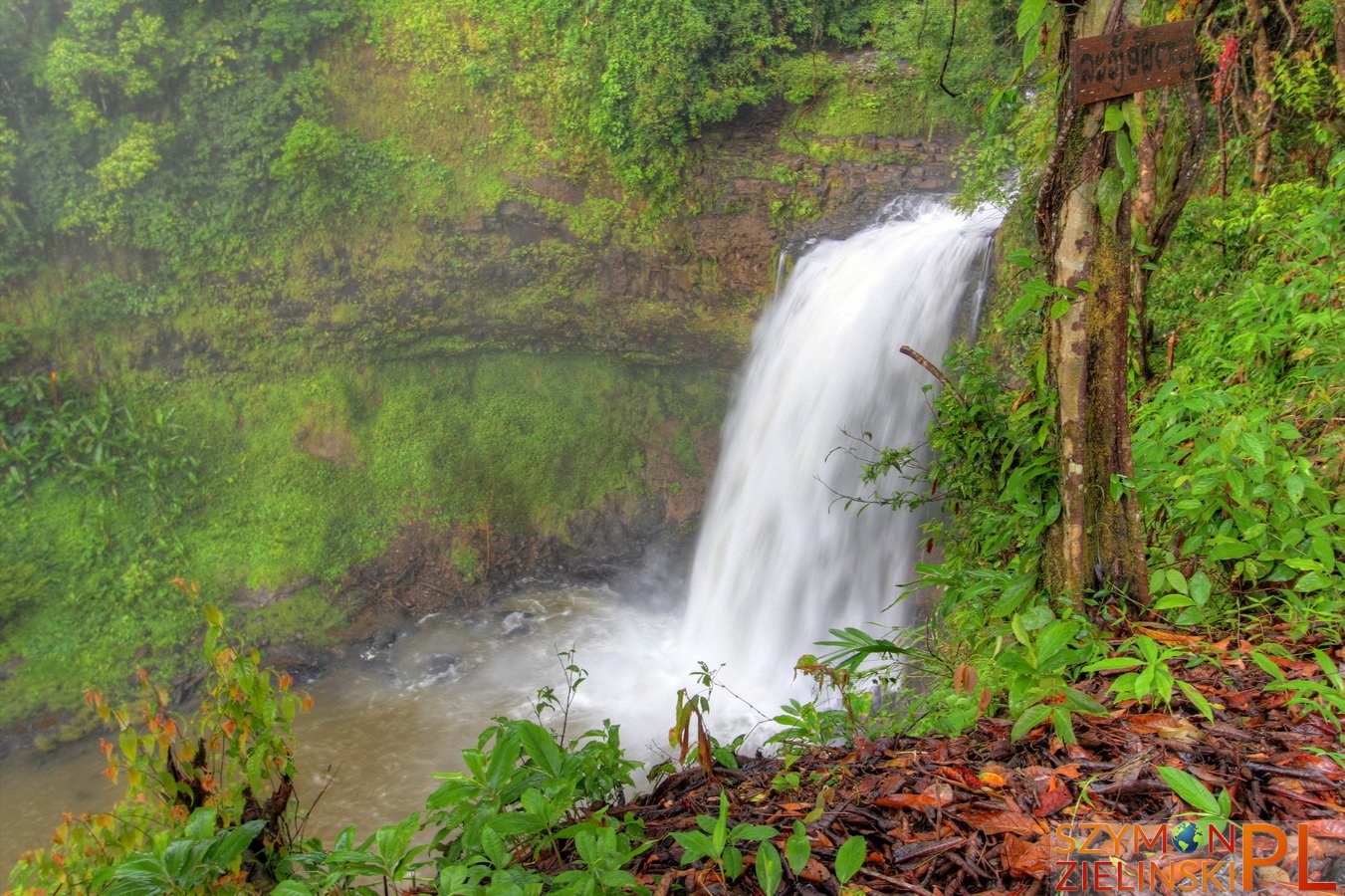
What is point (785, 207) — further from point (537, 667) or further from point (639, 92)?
point (537, 667)

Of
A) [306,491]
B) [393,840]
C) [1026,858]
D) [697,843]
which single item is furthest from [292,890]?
[306,491]

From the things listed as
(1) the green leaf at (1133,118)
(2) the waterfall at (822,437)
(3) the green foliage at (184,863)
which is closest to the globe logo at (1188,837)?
(1) the green leaf at (1133,118)

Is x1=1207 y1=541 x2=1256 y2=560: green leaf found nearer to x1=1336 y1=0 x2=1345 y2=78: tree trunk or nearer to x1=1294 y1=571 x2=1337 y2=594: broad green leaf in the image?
x1=1294 y1=571 x2=1337 y2=594: broad green leaf

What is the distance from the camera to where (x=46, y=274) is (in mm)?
Result: 10281

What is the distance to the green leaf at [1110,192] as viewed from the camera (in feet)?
6.75

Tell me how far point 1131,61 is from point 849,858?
1.99 metres

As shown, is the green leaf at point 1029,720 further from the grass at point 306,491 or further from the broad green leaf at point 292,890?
the grass at point 306,491

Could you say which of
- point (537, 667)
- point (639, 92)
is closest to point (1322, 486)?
point (537, 667)

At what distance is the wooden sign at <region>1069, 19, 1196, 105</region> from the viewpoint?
1.96 metres

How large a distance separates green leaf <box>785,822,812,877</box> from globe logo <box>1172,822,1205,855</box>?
2.20 feet

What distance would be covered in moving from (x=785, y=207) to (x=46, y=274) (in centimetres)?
953

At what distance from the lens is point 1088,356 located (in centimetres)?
220

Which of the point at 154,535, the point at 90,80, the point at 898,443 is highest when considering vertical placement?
the point at 90,80

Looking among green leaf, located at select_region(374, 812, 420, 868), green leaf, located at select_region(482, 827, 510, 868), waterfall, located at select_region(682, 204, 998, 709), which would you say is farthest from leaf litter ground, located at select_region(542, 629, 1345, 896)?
waterfall, located at select_region(682, 204, 998, 709)
